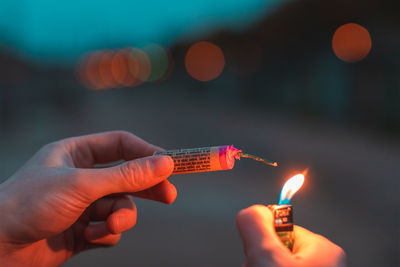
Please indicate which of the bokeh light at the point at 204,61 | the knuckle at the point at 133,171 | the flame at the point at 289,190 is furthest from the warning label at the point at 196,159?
the bokeh light at the point at 204,61

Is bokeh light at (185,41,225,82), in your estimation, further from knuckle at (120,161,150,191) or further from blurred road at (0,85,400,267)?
knuckle at (120,161,150,191)

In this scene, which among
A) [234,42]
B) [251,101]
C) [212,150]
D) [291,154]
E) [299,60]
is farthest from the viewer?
[234,42]

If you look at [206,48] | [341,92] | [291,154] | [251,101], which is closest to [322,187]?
[291,154]

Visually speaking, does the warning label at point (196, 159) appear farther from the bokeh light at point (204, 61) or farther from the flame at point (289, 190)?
the bokeh light at point (204, 61)

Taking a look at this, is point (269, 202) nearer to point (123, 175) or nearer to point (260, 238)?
point (123, 175)

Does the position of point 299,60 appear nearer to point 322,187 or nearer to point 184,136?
point 184,136
